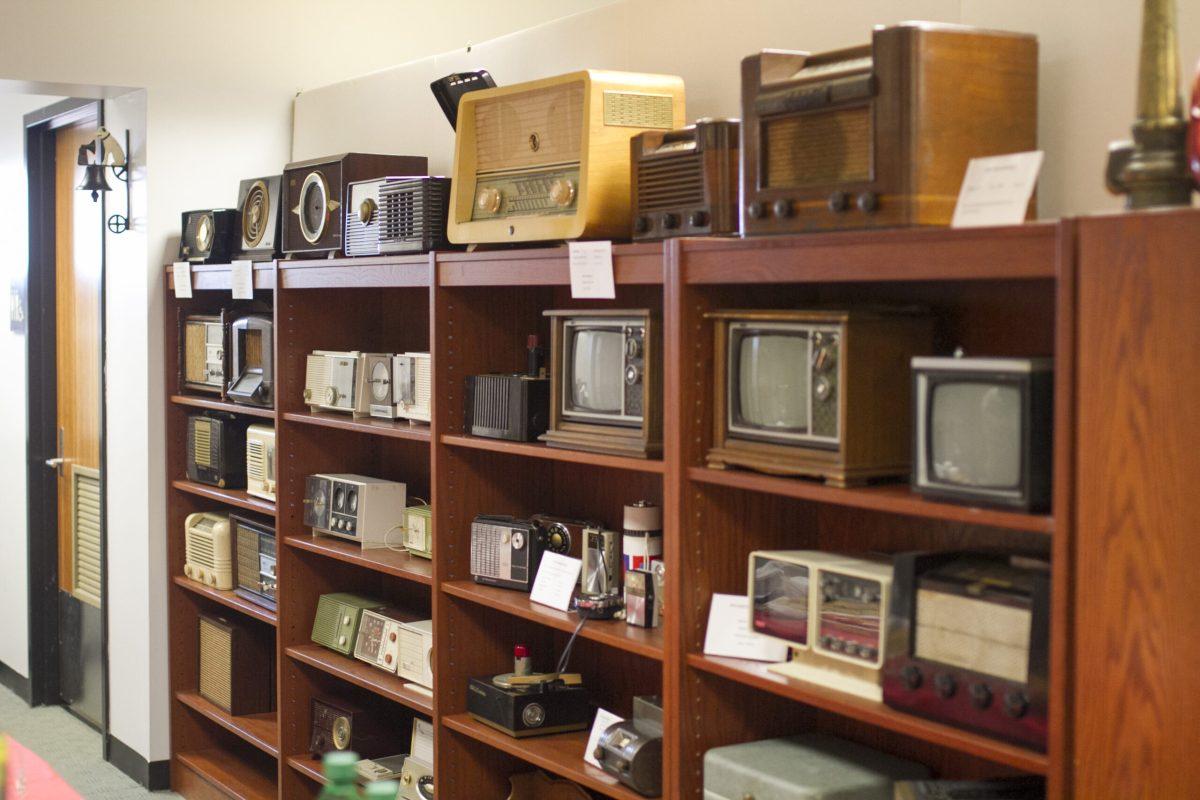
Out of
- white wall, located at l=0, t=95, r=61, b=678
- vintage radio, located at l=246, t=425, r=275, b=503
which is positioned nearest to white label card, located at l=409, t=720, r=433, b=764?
vintage radio, located at l=246, t=425, r=275, b=503

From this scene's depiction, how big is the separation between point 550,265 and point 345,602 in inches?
63.5

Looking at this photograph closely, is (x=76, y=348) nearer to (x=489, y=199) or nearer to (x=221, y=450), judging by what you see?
(x=221, y=450)

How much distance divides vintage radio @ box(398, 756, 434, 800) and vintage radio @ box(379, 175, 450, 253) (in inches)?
54.3

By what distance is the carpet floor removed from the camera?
500 cm

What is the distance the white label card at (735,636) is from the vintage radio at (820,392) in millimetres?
283

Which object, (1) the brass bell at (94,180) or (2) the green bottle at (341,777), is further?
(1) the brass bell at (94,180)

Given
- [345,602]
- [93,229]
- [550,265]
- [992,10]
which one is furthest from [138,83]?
[992,10]

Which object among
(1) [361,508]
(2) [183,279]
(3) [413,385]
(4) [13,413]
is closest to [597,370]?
(3) [413,385]

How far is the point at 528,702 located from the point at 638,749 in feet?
1.64

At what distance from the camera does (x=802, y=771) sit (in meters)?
2.58

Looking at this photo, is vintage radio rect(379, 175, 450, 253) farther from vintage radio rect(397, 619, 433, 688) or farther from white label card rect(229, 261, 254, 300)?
vintage radio rect(397, 619, 433, 688)

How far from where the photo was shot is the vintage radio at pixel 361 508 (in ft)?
13.1

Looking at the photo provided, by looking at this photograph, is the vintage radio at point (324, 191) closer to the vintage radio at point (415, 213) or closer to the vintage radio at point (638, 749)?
the vintage radio at point (415, 213)

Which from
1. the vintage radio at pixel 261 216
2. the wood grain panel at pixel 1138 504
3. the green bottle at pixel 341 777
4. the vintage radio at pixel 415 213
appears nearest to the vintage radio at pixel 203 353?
the vintage radio at pixel 261 216
